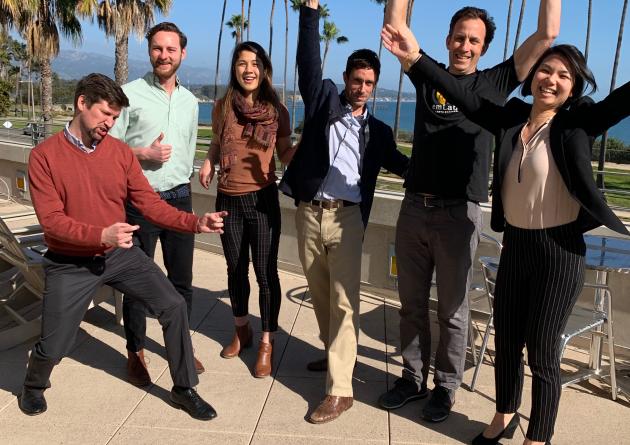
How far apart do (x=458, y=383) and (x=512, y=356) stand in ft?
1.78

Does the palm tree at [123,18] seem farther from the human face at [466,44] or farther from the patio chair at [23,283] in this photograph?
the human face at [466,44]

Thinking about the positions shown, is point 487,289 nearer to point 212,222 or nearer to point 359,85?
point 359,85

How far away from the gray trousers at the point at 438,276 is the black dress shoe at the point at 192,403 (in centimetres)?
111

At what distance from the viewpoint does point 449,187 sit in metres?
2.98

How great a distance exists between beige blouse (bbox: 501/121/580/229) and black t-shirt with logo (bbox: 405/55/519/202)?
1.17 ft

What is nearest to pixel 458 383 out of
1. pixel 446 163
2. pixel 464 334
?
pixel 464 334

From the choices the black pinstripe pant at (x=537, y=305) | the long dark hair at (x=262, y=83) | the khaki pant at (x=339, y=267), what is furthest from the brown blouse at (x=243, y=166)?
the black pinstripe pant at (x=537, y=305)

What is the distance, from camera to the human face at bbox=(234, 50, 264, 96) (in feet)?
11.2

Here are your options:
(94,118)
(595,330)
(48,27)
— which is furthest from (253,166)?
(48,27)

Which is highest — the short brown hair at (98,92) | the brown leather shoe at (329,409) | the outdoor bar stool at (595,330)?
the short brown hair at (98,92)

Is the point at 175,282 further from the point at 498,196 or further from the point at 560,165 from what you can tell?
the point at 560,165

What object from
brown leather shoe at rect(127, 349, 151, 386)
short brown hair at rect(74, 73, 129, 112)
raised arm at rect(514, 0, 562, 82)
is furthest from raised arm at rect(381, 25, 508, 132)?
brown leather shoe at rect(127, 349, 151, 386)

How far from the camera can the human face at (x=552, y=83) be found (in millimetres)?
2443

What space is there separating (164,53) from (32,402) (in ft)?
6.58
